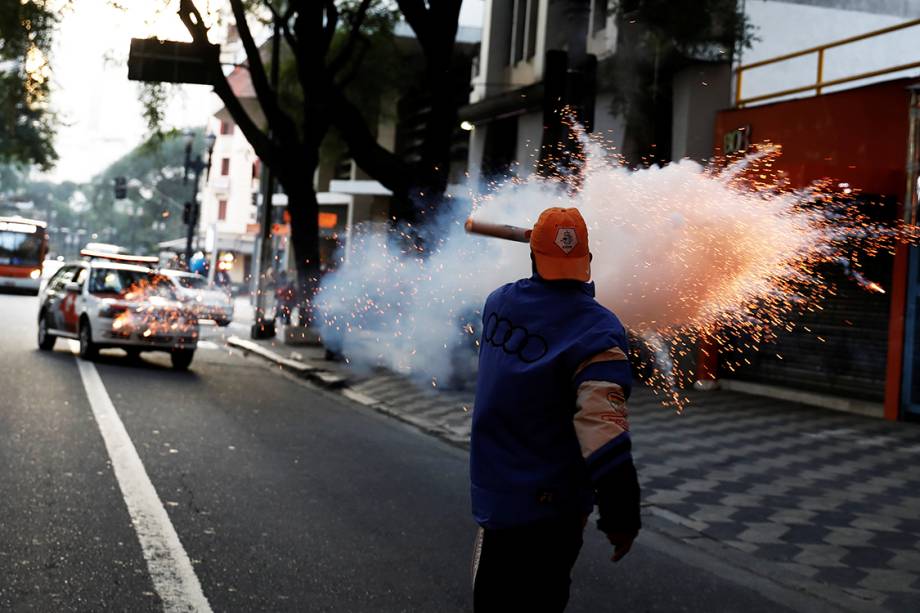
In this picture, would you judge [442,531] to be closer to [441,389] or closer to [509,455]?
[509,455]

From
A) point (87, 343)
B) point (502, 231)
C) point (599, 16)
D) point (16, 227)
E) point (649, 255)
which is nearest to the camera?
point (502, 231)

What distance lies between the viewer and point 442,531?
22.8ft

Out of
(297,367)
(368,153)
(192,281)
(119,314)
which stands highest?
(368,153)

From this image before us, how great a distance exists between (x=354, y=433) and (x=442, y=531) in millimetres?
4570

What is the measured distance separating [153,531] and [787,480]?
18.2ft

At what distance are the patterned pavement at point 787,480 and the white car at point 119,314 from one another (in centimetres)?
344

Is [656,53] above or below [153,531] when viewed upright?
above

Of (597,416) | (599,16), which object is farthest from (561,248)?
(599,16)

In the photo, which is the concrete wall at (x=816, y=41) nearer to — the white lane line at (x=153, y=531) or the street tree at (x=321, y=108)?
the street tree at (x=321, y=108)

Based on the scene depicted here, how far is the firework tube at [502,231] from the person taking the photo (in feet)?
13.3

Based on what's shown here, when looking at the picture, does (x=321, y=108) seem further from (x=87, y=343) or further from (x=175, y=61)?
(x=87, y=343)

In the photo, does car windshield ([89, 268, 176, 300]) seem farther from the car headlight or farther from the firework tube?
the firework tube

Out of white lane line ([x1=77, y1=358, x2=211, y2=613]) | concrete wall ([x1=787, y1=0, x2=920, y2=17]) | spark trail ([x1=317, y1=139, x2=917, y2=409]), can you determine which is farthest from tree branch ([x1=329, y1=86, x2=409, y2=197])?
white lane line ([x1=77, y1=358, x2=211, y2=613])

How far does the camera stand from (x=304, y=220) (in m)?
20.6
